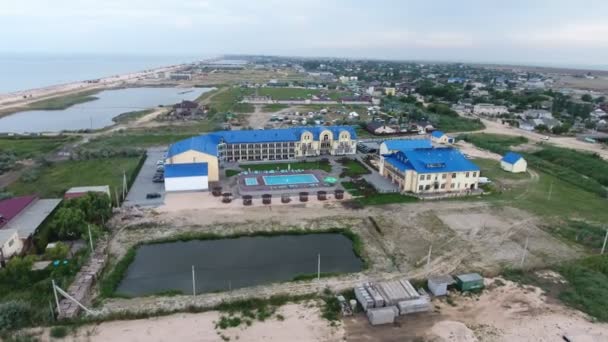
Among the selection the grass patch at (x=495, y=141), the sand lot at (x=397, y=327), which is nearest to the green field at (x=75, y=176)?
the sand lot at (x=397, y=327)

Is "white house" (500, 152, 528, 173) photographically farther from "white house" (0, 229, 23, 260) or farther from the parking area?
"white house" (0, 229, 23, 260)

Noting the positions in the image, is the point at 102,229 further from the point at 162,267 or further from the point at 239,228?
the point at 239,228

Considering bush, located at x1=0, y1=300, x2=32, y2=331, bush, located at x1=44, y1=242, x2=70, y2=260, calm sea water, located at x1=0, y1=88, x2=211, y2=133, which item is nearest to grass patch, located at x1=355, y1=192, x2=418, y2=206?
bush, located at x1=44, y1=242, x2=70, y2=260

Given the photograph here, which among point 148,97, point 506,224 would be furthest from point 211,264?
point 148,97

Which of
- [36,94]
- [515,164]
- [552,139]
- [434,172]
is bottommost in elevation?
[515,164]

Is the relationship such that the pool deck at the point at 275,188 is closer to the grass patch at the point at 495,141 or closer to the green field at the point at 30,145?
the green field at the point at 30,145

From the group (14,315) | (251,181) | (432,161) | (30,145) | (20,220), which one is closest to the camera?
(14,315)

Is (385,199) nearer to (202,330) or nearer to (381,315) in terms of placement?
(381,315)

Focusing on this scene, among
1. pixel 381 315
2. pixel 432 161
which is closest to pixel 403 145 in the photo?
pixel 432 161

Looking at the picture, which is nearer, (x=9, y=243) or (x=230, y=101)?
(x=9, y=243)

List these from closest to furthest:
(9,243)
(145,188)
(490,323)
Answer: (490,323)
(9,243)
(145,188)
